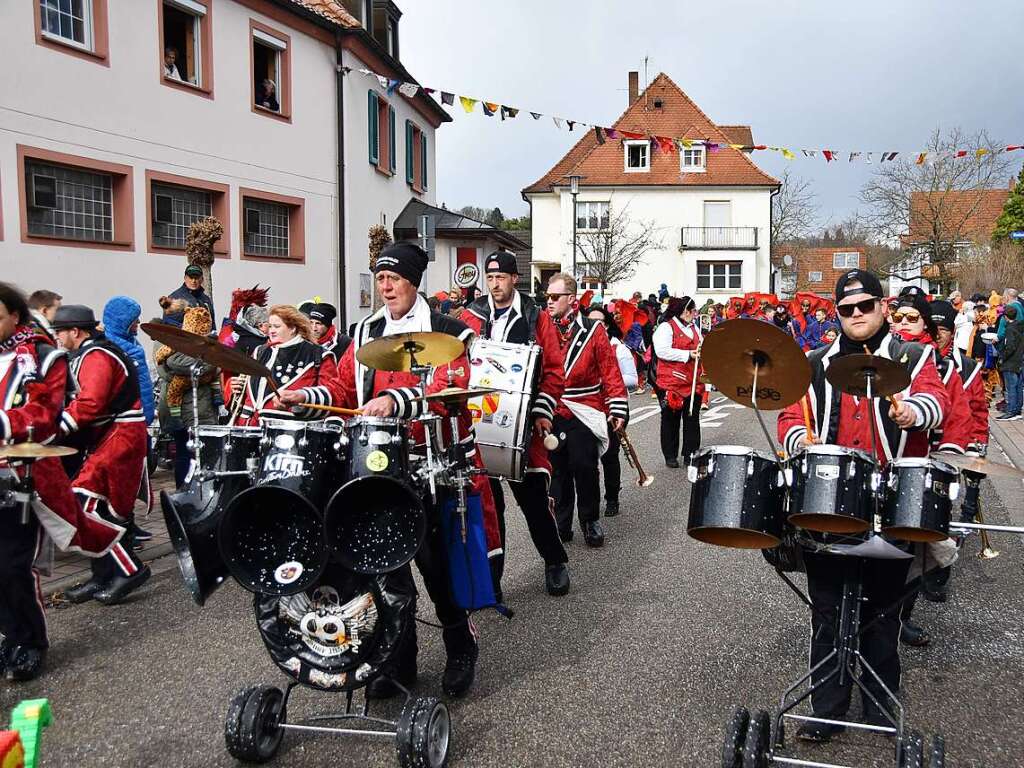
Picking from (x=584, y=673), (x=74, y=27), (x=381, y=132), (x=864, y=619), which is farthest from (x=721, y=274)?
(x=864, y=619)

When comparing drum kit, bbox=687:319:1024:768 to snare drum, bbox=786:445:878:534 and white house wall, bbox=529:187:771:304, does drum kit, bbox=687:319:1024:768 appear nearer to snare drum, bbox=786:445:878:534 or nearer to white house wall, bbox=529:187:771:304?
snare drum, bbox=786:445:878:534

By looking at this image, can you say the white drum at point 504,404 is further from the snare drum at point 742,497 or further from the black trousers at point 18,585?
the black trousers at point 18,585

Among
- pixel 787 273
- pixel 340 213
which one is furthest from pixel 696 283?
pixel 340 213

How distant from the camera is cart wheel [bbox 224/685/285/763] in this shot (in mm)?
3574

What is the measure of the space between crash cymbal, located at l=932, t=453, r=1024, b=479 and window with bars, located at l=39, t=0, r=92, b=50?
1290 cm

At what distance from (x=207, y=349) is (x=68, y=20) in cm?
1210

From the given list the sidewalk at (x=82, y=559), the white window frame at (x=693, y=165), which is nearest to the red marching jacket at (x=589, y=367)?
the sidewalk at (x=82, y=559)

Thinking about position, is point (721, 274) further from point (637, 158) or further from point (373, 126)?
point (373, 126)

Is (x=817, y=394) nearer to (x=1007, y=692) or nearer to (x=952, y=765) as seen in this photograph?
(x=952, y=765)

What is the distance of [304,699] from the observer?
4355 millimetres

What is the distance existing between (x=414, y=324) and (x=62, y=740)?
2205mm

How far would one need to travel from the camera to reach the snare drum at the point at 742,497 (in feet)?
11.3

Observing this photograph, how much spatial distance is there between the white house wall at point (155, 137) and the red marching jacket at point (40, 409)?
28.2 feet

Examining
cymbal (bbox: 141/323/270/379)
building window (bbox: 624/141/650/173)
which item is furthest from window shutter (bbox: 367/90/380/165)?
building window (bbox: 624/141/650/173)
